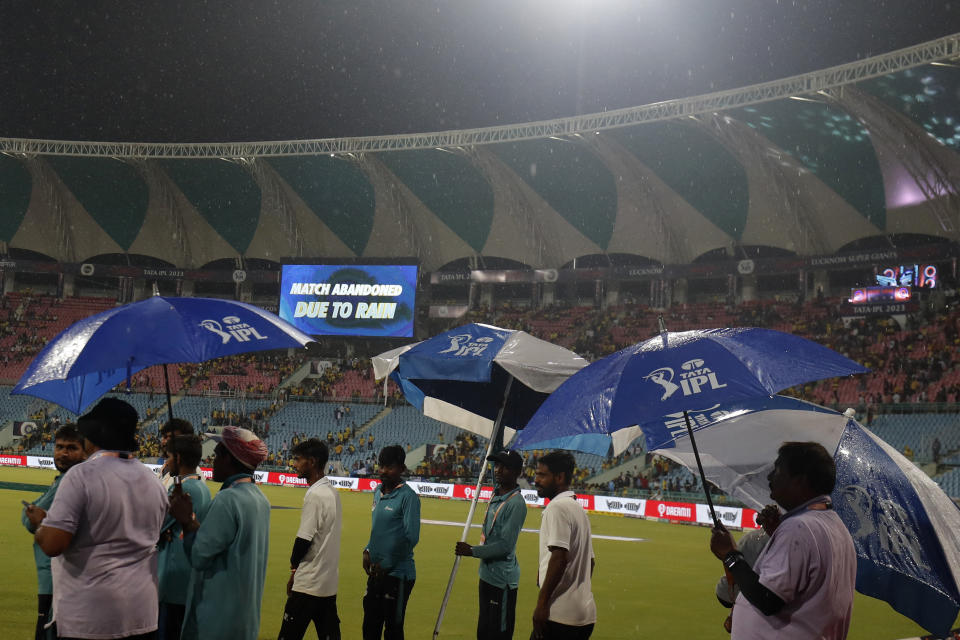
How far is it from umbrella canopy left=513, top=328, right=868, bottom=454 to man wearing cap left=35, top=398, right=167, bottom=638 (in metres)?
1.84

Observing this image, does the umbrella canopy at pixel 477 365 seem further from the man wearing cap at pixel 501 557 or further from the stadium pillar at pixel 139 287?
the stadium pillar at pixel 139 287

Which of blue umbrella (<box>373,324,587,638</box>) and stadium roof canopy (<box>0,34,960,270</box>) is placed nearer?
blue umbrella (<box>373,324,587,638</box>)

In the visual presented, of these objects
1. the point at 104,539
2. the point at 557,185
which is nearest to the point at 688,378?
the point at 104,539

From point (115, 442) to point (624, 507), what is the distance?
2563cm

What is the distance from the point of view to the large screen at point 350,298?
45.6 m

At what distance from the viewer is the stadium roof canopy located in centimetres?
3475

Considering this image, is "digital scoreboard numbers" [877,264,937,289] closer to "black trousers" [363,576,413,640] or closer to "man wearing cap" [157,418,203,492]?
"black trousers" [363,576,413,640]

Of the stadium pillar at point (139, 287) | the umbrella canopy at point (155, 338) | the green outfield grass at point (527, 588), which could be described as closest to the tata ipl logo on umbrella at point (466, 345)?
the umbrella canopy at point (155, 338)

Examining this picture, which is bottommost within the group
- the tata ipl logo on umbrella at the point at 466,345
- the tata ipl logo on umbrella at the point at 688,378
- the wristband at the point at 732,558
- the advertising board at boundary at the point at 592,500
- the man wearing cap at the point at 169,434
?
the advertising board at boundary at the point at 592,500

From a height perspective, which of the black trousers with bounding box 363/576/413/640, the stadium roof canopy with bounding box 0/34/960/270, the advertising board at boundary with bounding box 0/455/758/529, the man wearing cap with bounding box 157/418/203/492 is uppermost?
the stadium roof canopy with bounding box 0/34/960/270

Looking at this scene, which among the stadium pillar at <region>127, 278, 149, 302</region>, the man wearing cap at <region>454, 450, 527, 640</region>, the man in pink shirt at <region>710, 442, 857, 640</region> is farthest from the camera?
the stadium pillar at <region>127, 278, 149, 302</region>

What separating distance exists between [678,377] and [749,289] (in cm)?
4181

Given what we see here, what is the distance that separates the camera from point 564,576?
5832 millimetres

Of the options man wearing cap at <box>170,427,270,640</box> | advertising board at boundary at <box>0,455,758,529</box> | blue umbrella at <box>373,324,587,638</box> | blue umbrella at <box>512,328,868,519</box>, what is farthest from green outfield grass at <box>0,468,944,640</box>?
blue umbrella at <box>512,328,868,519</box>
